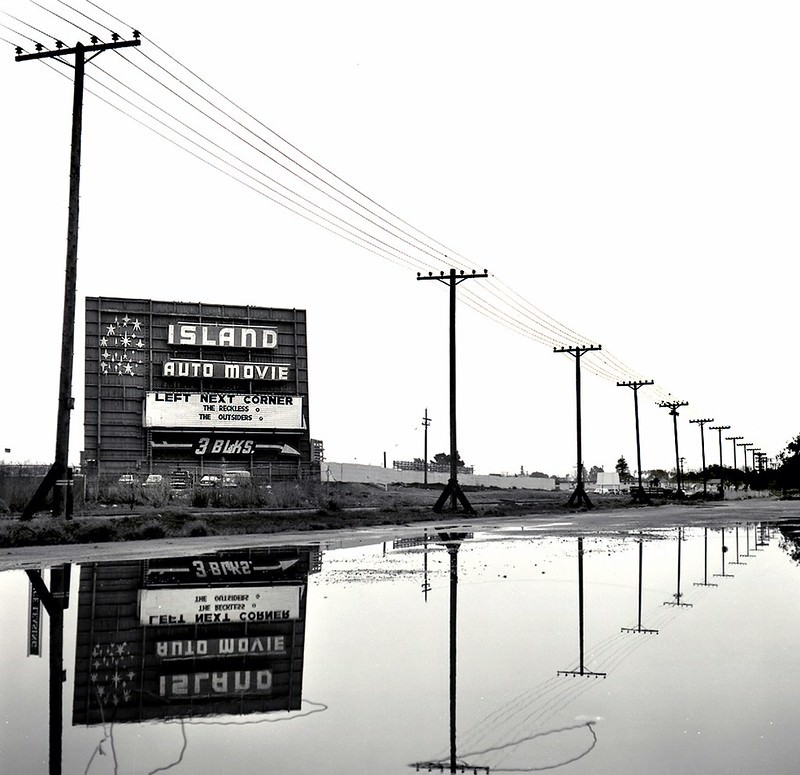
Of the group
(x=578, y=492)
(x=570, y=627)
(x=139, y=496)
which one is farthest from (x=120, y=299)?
(x=570, y=627)

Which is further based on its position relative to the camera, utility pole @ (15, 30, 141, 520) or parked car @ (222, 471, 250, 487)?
parked car @ (222, 471, 250, 487)

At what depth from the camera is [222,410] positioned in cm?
6894

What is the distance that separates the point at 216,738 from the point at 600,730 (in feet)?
6.77

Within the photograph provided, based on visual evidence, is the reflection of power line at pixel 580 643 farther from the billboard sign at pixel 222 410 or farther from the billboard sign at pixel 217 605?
the billboard sign at pixel 222 410

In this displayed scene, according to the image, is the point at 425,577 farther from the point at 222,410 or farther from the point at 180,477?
the point at 222,410

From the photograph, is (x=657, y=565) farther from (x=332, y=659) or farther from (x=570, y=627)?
(x=332, y=659)

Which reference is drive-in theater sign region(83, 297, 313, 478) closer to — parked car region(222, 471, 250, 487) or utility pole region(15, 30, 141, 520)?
parked car region(222, 471, 250, 487)

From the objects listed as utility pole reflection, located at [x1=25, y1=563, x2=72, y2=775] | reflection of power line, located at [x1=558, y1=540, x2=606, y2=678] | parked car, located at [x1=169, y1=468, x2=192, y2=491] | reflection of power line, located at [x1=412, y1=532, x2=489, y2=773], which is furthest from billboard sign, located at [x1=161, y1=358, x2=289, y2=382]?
reflection of power line, located at [x1=558, y1=540, x2=606, y2=678]

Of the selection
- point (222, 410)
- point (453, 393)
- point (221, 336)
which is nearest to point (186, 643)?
point (453, 393)

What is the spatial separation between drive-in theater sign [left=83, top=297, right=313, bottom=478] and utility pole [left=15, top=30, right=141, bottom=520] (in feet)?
138

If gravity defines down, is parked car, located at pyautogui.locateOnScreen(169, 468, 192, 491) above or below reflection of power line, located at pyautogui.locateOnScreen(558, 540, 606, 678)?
above

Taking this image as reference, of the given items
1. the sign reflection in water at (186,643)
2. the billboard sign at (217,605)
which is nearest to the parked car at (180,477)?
the sign reflection in water at (186,643)

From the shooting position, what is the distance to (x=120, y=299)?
67812 mm

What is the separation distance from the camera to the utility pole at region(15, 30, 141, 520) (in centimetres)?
2353
